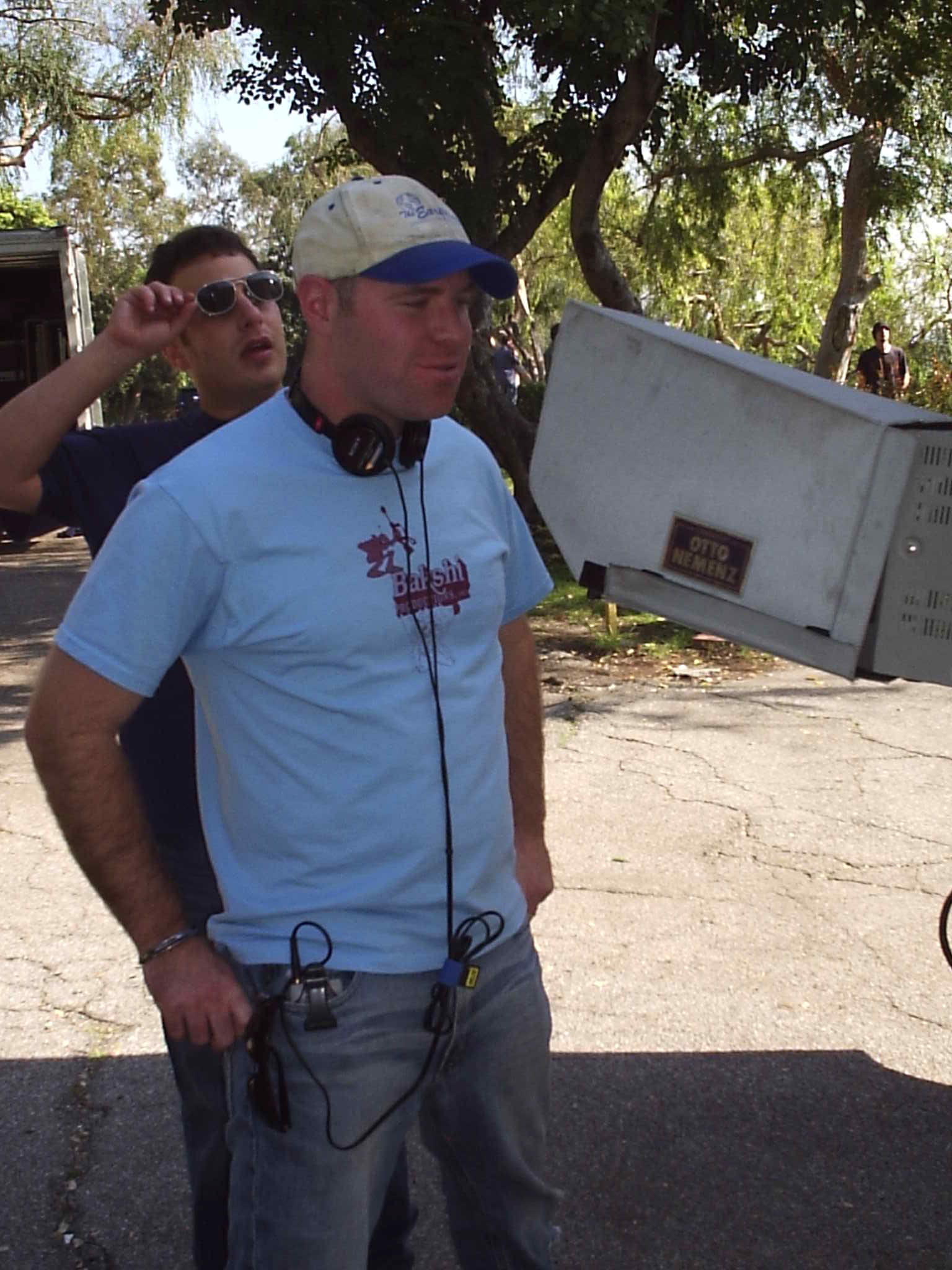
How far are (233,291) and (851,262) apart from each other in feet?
52.9

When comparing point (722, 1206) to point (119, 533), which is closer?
point (119, 533)

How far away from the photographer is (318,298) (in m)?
2.04

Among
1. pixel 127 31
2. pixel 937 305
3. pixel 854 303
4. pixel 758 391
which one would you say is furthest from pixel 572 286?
pixel 758 391

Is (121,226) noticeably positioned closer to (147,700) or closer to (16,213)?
(16,213)

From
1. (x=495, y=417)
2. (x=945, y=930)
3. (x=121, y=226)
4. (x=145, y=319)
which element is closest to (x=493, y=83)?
(x=495, y=417)

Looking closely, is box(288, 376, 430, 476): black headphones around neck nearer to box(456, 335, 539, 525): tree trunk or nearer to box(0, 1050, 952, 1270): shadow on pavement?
box(0, 1050, 952, 1270): shadow on pavement

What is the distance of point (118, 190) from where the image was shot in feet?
128

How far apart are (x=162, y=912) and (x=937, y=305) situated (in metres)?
29.6

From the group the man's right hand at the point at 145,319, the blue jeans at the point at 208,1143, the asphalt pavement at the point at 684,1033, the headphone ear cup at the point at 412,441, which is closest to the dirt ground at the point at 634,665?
the asphalt pavement at the point at 684,1033

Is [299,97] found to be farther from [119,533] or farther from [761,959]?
[119,533]

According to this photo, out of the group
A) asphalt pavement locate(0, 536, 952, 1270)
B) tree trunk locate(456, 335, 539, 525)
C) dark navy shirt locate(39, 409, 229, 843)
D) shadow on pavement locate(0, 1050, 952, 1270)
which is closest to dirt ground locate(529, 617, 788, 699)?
asphalt pavement locate(0, 536, 952, 1270)

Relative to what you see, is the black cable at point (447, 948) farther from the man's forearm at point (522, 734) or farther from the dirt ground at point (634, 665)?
the dirt ground at point (634, 665)

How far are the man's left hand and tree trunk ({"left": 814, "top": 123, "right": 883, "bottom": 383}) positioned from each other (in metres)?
15.6

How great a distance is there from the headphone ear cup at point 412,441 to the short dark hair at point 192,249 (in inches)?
31.6
